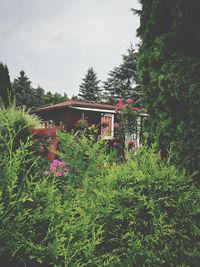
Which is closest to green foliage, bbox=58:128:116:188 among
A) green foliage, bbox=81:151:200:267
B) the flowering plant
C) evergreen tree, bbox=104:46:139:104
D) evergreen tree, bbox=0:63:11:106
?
the flowering plant

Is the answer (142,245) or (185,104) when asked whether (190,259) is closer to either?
(142,245)

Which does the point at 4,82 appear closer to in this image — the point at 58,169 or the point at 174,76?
the point at 174,76

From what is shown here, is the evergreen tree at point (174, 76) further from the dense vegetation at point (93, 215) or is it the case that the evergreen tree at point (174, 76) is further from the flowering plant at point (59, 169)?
the flowering plant at point (59, 169)

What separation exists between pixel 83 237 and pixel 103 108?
24481 millimetres

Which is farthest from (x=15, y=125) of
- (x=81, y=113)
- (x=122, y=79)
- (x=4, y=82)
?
(x=122, y=79)

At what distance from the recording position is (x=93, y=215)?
2.87 metres

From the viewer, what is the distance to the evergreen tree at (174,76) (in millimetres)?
4062

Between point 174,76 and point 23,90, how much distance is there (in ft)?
143

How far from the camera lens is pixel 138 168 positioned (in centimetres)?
327

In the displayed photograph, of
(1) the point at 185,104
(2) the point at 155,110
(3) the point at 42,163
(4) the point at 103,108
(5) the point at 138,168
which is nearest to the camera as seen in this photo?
(3) the point at 42,163

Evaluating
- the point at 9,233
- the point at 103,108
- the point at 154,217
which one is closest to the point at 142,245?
the point at 154,217

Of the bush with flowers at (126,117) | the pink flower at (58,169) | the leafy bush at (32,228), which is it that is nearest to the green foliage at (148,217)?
the pink flower at (58,169)

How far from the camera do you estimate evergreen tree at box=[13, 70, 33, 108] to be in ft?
149

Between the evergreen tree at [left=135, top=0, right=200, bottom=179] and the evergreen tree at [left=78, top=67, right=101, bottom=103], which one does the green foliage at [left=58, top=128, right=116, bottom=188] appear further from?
the evergreen tree at [left=78, top=67, right=101, bottom=103]
